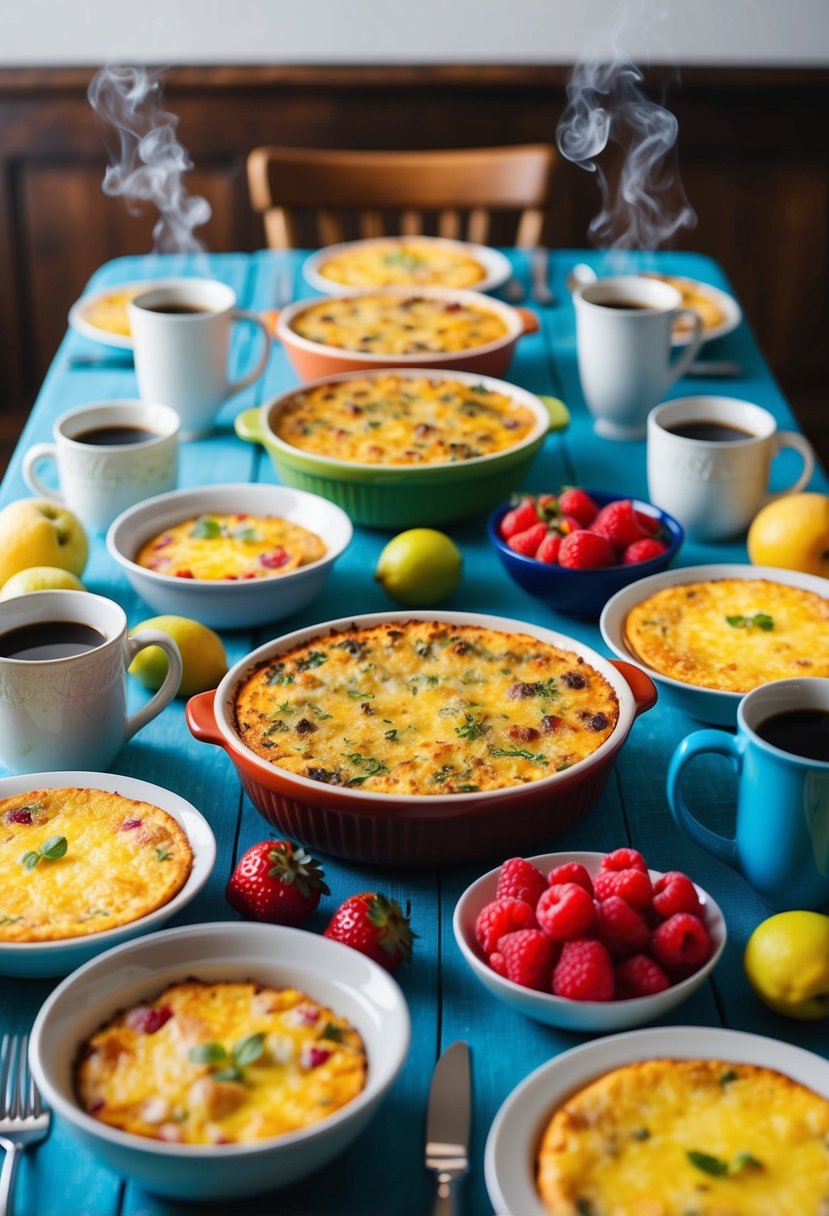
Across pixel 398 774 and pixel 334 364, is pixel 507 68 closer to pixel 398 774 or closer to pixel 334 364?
pixel 334 364

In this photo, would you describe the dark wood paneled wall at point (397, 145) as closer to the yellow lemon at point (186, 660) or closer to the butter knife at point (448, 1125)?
the yellow lemon at point (186, 660)

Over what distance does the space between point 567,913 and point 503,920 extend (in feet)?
0.22

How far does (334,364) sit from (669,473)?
0.70 m

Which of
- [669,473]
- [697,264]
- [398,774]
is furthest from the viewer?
[697,264]

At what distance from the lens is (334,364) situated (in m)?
2.41

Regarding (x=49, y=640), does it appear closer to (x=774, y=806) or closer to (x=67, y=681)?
(x=67, y=681)

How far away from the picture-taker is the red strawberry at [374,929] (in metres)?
1.16

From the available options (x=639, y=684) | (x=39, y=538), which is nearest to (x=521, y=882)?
(x=639, y=684)

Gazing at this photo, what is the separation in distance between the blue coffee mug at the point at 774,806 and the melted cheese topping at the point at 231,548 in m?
0.71

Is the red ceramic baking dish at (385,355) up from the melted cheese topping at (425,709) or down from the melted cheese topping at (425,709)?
up

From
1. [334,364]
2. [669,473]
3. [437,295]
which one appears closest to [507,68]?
[437,295]

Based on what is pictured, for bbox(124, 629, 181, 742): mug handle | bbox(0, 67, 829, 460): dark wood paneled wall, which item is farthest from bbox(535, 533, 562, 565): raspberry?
bbox(0, 67, 829, 460): dark wood paneled wall

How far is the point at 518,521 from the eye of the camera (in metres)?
1.89

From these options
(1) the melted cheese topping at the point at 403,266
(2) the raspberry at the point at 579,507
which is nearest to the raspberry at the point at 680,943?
(2) the raspberry at the point at 579,507
